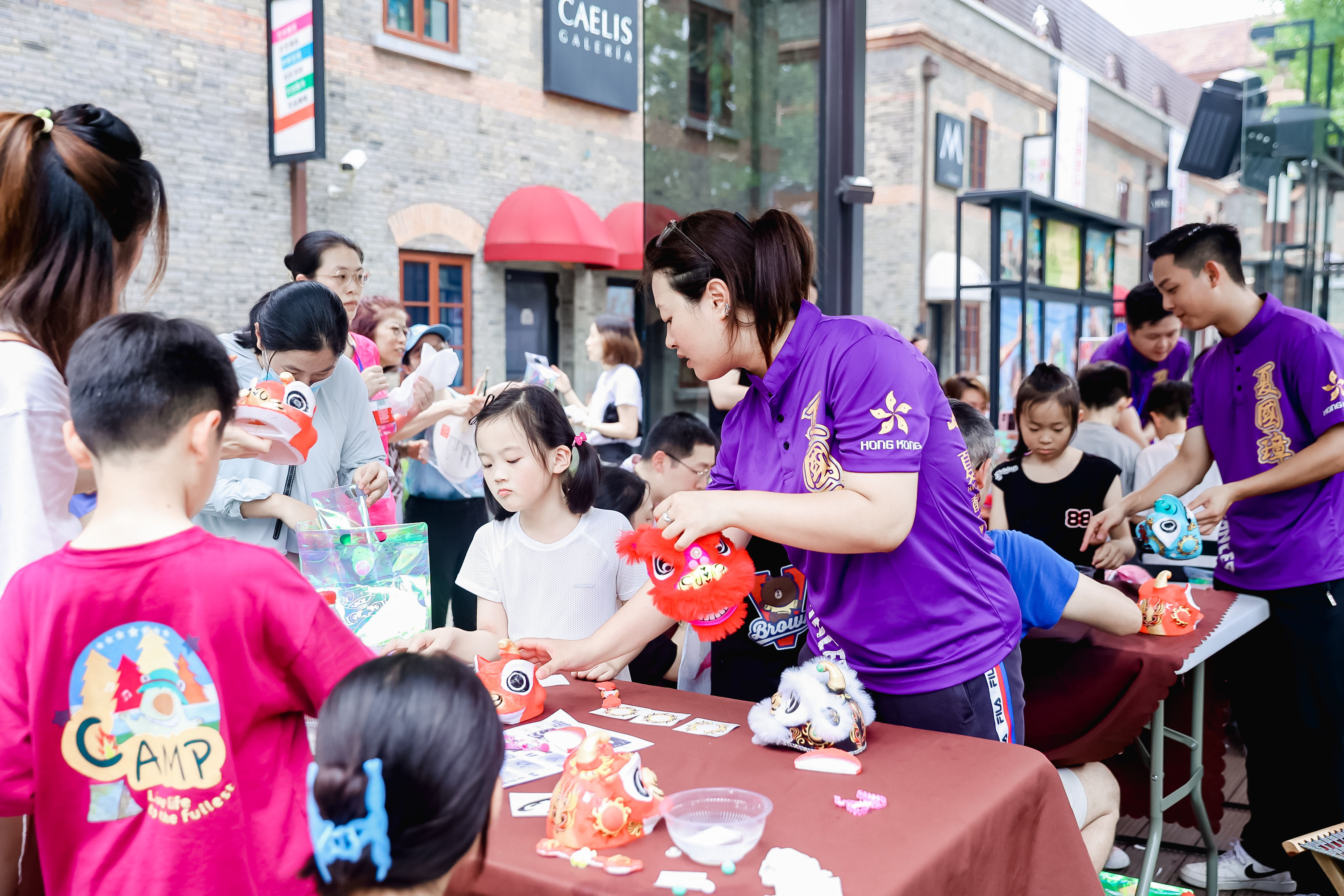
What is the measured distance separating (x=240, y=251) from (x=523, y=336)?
3809 millimetres

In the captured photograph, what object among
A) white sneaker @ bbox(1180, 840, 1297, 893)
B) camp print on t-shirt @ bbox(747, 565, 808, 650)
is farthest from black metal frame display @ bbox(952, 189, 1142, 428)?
camp print on t-shirt @ bbox(747, 565, 808, 650)

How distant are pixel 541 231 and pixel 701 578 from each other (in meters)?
9.61

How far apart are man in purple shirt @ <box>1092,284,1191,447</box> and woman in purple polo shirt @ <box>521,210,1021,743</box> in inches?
125

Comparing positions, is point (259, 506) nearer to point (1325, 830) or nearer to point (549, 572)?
point (549, 572)

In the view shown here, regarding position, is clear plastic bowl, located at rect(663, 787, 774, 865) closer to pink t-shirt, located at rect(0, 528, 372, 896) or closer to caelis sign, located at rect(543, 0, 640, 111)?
pink t-shirt, located at rect(0, 528, 372, 896)

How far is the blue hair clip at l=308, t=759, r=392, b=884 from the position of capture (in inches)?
36.4

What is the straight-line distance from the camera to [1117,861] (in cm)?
327

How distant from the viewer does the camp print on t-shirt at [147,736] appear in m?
1.13

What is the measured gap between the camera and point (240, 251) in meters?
8.51

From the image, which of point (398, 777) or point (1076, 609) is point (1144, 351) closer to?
point (1076, 609)

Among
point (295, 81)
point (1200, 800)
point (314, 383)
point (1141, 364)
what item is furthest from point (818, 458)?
point (295, 81)

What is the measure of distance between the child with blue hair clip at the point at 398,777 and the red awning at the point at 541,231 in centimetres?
1004

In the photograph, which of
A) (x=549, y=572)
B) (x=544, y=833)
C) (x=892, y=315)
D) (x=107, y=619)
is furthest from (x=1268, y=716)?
(x=892, y=315)

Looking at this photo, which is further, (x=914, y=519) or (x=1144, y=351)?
(x=1144, y=351)
